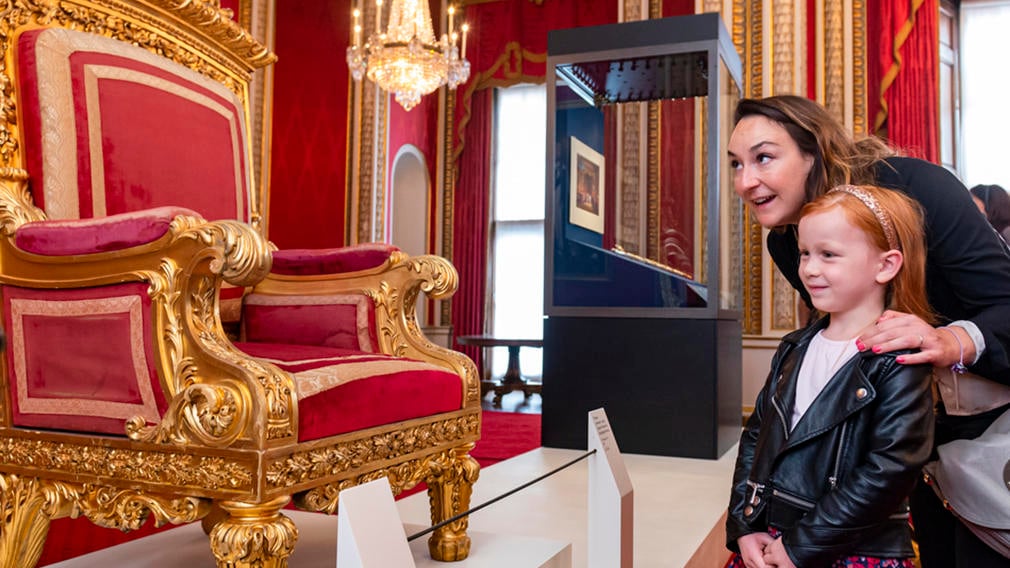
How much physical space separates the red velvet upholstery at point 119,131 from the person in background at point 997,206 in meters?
2.75

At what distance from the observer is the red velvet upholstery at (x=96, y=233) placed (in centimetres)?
131

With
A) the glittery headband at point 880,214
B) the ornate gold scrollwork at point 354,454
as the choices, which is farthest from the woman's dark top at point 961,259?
the ornate gold scrollwork at point 354,454

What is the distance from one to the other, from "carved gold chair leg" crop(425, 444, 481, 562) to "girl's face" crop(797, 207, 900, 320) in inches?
33.0

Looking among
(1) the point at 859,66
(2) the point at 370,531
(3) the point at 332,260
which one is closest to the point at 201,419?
(2) the point at 370,531

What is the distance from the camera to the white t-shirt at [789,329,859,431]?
3.80ft

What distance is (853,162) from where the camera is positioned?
1276 mm

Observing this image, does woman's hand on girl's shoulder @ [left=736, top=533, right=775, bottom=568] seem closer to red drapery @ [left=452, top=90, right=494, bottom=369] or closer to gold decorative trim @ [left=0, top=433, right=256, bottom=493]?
gold decorative trim @ [left=0, top=433, right=256, bottom=493]

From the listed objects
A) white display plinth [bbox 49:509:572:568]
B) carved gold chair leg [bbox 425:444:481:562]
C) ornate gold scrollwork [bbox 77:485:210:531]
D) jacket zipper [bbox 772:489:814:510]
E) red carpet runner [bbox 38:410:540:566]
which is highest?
jacket zipper [bbox 772:489:814:510]

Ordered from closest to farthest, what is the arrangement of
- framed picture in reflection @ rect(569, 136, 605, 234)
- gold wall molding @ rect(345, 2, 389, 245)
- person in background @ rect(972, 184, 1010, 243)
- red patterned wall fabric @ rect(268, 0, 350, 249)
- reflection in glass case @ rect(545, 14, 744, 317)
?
person in background @ rect(972, 184, 1010, 243) < reflection in glass case @ rect(545, 14, 744, 317) < framed picture in reflection @ rect(569, 136, 605, 234) < red patterned wall fabric @ rect(268, 0, 350, 249) < gold wall molding @ rect(345, 2, 389, 245)

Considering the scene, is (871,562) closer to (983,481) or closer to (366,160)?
(983,481)

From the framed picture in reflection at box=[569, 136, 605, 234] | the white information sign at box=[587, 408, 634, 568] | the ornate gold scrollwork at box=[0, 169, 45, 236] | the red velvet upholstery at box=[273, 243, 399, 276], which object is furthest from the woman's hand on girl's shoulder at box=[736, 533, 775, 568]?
the framed picture in reflection at box=[569, 136, 605, 234]

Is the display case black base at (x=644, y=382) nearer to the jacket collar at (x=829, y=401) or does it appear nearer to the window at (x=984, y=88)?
the jacket collar at (x=829, y=401)

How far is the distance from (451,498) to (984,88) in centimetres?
636

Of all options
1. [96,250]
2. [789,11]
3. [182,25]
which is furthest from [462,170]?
[96,250]
